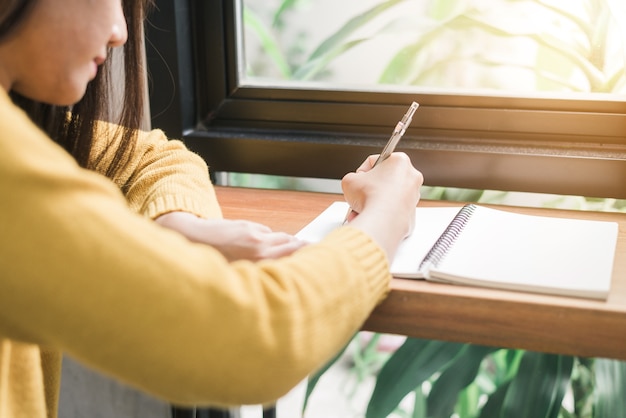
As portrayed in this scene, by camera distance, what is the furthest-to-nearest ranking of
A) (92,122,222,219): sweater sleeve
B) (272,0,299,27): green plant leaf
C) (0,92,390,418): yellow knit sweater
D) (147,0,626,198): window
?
(272,0,299,27): green plant leaf < (147,0,626,198): window < (92,122,222,219): sweater sleeve < (0,92,390,418): yellow knit sweater

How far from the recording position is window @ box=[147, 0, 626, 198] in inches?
43.5

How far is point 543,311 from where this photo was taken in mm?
676

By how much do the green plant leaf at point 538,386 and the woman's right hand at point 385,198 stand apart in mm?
425

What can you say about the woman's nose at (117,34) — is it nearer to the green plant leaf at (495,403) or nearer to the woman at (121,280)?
the woman at (121,280)

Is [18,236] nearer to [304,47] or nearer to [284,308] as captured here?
[284,308]

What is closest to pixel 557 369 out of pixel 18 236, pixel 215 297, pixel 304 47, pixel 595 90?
pixel 595 90

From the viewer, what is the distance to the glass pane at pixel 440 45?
3.66ft

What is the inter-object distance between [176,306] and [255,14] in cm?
89

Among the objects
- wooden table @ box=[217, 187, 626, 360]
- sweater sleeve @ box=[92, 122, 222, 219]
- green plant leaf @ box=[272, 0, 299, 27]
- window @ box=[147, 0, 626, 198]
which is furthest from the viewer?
green plant leaf @ box=[272, 0, 299, 27]

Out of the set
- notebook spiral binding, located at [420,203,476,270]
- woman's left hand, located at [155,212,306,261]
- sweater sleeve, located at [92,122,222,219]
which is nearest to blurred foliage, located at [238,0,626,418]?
notebook spiral binding, located at [420,203,476,270]

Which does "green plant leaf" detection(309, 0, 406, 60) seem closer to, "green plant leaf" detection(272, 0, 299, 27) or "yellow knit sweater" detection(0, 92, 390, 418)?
"green plant leaf" detection(272, 0, 299, 27)

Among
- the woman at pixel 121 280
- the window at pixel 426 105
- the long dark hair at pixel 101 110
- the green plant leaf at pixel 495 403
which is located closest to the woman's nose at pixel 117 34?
the woman at pixel 121 280

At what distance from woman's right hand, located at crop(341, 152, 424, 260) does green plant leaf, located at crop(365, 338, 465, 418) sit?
378 mm

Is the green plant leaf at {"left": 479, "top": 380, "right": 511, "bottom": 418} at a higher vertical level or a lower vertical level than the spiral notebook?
lower
